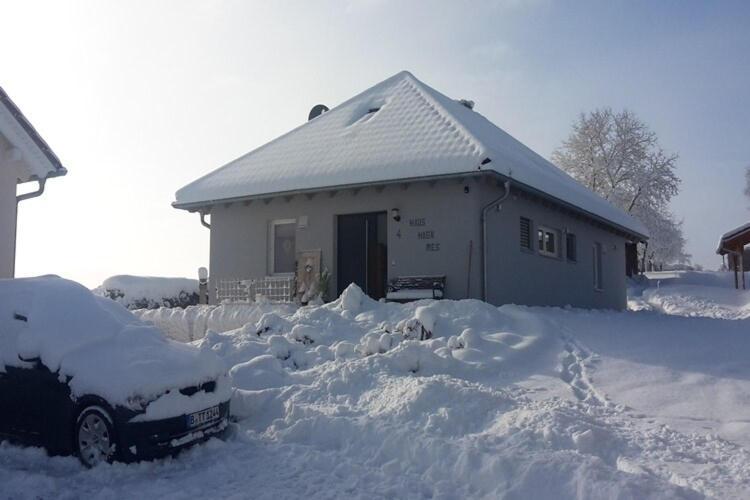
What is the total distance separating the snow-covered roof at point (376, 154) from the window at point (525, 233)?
37.5 inches

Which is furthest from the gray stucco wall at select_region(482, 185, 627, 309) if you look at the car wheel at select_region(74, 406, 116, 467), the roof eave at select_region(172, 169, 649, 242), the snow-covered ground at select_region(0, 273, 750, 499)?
the car wheel at select_region(74, 406, 116, 467)

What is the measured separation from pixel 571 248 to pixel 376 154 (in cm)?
703

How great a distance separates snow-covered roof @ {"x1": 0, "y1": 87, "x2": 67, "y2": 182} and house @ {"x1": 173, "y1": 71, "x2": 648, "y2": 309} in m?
3.95

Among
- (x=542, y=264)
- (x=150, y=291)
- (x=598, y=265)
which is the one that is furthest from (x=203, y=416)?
(x=150, y=291)

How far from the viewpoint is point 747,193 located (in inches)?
1895

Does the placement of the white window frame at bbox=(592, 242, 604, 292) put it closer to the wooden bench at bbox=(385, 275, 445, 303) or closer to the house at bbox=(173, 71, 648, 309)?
the house at bbox=(173, 71, 648, 309)

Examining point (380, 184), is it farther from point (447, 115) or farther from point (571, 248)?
point (571, 248)

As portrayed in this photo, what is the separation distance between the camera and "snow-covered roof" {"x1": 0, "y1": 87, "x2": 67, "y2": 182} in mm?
11320

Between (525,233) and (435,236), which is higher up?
(525,233)

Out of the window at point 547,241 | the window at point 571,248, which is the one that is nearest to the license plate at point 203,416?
the window at point 547,241

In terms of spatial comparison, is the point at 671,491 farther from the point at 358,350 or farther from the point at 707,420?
the point at 358,350

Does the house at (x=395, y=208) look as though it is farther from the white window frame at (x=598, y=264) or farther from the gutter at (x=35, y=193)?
the gutter at (x=35, y=193)

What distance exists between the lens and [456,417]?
20.9 ft

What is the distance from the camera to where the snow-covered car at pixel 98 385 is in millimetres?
5617
